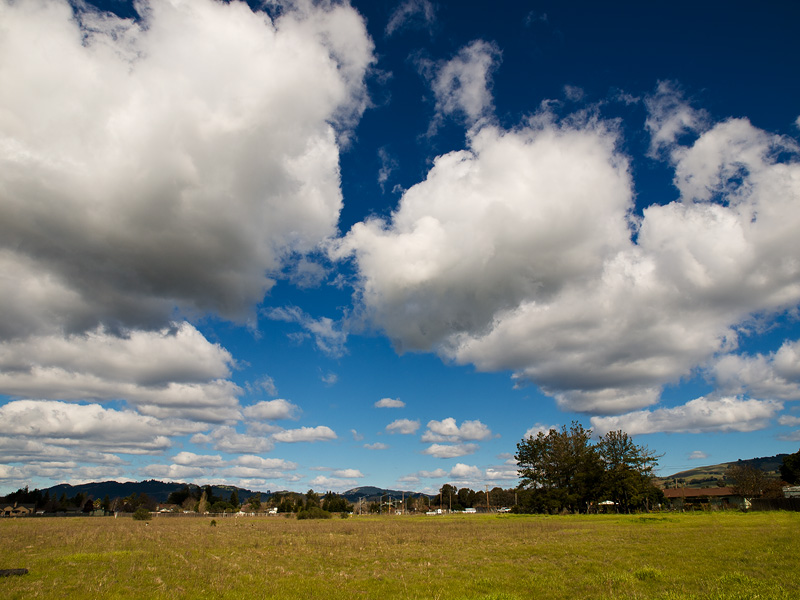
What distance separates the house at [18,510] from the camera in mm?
142875

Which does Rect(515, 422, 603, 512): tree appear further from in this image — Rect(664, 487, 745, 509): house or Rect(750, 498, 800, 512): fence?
Rect(664, 487, 745, 509): house

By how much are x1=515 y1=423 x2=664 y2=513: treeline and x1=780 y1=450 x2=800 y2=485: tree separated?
152ft

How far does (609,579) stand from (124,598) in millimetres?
19114

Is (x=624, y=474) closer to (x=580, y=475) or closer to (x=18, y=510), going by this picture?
(x=580, y=475)

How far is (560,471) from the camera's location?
95.1 m

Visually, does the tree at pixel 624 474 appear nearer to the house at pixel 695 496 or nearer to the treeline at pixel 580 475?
the treeline at pixel 580 475

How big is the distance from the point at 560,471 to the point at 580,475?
16.3 feet

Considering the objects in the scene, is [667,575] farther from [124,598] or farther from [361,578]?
[124,598]

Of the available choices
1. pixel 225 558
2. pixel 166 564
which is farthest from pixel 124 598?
pixel 225 558

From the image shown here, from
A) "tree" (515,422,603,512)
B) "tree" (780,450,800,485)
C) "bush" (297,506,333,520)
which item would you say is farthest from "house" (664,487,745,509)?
"bush" (297,506,333,520)

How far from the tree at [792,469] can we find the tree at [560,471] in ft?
210

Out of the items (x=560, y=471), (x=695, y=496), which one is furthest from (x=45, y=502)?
(x=695, y=496)

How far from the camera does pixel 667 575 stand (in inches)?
748

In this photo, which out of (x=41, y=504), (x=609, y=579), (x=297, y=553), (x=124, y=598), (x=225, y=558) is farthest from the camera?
(x=41, y=504)
